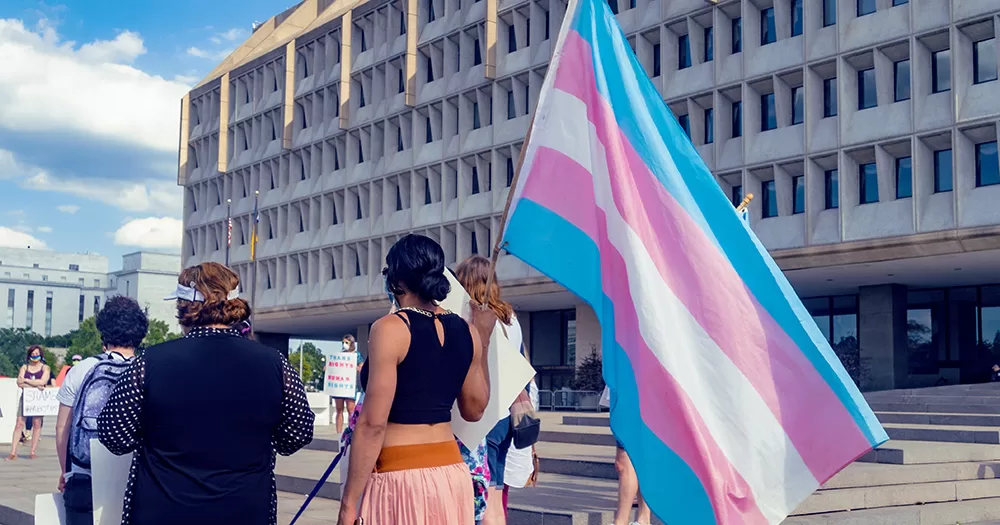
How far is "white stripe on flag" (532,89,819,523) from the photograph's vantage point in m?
4.50

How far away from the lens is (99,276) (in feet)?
545

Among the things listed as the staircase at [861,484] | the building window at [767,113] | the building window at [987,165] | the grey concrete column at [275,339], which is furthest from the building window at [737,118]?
the grey concrete column at [275,339]

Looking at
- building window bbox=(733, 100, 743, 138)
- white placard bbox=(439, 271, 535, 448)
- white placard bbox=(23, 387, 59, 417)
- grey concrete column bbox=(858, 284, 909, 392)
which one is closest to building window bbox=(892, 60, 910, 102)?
building window bbox=(733, 100, 743, 138)

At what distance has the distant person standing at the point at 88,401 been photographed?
5152mm

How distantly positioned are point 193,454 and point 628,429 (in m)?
1.74

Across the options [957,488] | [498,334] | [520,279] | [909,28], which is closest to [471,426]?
[498,334]

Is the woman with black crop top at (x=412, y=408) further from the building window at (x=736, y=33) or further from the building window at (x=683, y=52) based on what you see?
the building window at (x=683, y=52)

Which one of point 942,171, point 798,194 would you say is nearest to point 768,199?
point 798,194

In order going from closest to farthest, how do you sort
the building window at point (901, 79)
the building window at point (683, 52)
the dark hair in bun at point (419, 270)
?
the dark hair in bun at point (419, 270) < the building window at point (901, 79) < the building window at point (683, 52)

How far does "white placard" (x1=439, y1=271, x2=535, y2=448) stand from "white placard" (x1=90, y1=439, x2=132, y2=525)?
135cm

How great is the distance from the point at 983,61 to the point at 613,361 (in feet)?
89.3

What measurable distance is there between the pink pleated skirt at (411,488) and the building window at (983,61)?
27.8m

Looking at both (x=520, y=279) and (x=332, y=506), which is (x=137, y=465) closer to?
(x=332, y=506)

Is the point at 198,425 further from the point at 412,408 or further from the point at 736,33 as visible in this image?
the point at 736,33
